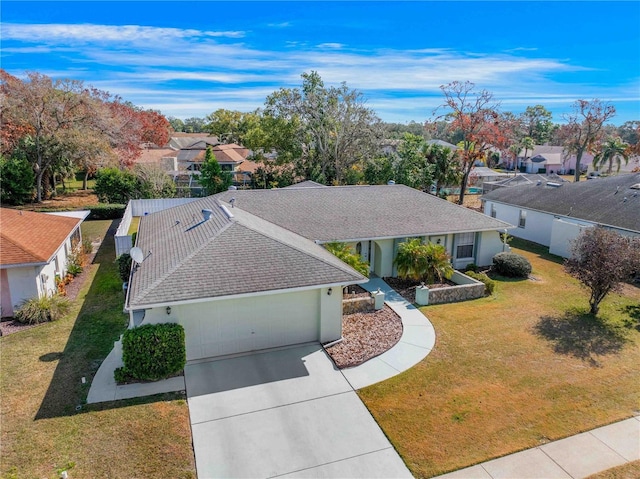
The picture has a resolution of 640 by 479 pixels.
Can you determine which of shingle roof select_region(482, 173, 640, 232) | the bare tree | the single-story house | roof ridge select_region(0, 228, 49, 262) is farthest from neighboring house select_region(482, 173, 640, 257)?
roof ridge select_region(0, 228, 49, 262)

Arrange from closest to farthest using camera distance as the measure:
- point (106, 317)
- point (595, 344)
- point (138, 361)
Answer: point (138, 361) < point (595, 344) < point (106, 317)

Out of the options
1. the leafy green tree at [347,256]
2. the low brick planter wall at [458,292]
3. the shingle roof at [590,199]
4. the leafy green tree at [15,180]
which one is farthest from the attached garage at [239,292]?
the leafy green tree at [15,180]

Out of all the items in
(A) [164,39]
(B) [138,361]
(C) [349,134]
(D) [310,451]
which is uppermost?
(A) [164,39]

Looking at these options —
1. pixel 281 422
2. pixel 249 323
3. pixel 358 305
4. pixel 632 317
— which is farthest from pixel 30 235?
pixel 632 317

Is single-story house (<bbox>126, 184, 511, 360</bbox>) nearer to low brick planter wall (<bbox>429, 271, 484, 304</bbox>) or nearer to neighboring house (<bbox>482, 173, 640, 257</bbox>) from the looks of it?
low brick planter wall (<bbox>429, 271, 484, 304</bbox>)

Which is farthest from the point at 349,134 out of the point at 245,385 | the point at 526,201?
the point at 245,385

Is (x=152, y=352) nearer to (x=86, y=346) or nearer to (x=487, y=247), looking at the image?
(x=86, y=346)

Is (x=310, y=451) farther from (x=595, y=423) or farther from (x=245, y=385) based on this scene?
(x=595, y=423)
